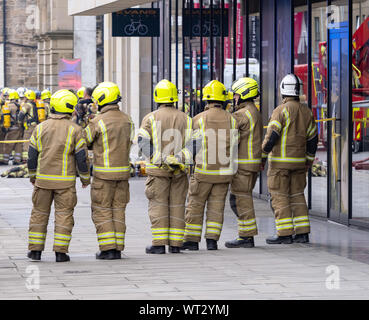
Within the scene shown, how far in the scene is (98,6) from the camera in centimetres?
2203

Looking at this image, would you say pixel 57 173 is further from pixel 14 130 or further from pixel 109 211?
pixel 14 130

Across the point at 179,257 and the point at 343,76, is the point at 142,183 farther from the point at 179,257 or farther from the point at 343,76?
the point at 179,257

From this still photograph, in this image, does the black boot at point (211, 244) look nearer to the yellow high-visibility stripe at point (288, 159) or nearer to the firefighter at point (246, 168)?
the firefighter at point (246, 168)

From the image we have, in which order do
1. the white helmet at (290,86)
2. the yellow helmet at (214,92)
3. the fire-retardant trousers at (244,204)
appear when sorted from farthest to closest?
1. the white helmet at (290,86)
2. the fire-retardant trousers at (244,204)
3. the yellow helmet at (214,92)

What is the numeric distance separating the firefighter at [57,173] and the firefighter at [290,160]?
87.3 inches

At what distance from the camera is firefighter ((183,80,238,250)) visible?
12.1 metres

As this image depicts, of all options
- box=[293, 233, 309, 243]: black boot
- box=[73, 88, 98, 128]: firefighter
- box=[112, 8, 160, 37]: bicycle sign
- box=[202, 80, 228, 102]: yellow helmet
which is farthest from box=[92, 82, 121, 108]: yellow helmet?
box=[112, 8, 160, 37]: bicycle sign

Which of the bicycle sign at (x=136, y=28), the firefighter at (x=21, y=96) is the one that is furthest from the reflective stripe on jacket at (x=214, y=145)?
the firefighter at (x=21, y=96)

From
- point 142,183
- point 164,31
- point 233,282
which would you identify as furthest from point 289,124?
point 164,31

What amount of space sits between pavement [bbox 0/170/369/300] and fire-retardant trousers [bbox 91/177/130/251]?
230 mm

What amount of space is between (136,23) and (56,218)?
13.3 m

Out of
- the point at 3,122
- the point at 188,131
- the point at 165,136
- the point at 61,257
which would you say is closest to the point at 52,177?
the point at 61,257

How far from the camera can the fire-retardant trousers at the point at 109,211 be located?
11.5 metres

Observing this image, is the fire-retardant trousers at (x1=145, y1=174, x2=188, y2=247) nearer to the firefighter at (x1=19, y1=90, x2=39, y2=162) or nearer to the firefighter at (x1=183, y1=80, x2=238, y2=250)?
the firefighter at (x1=183, y1=80, x2=238, y2=250)
